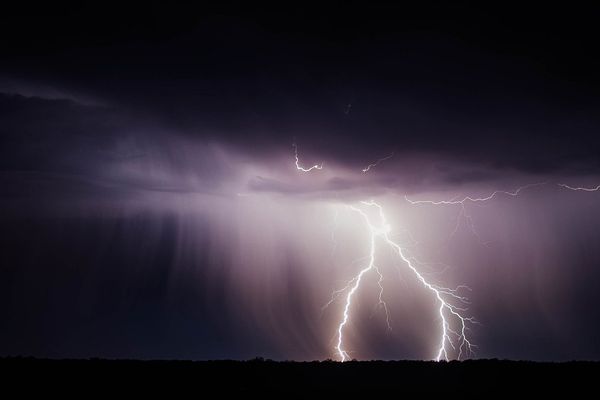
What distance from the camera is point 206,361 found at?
12.1 metres

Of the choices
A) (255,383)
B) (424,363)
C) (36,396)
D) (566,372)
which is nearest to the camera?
(36,396)

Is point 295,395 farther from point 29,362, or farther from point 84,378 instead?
point 29,362

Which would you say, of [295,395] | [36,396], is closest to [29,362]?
[36,396]

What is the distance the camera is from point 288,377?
34.9 feet

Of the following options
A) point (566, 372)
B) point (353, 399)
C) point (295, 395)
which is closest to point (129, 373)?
point (295, 395)

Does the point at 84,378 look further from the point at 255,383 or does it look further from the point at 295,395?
the point at 295,395

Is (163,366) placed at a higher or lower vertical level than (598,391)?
higher

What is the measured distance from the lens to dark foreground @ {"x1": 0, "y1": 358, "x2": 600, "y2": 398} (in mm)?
9609

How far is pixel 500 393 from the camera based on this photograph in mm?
9477

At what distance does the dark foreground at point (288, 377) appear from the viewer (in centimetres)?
961

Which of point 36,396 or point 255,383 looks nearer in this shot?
point 36,396

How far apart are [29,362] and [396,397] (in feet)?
24.0

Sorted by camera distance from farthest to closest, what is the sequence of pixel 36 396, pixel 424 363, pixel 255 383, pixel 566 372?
pixel 424 363
pixel 566 372
pixel 255 383
pixel 36 396

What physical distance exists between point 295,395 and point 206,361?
3309 mm
